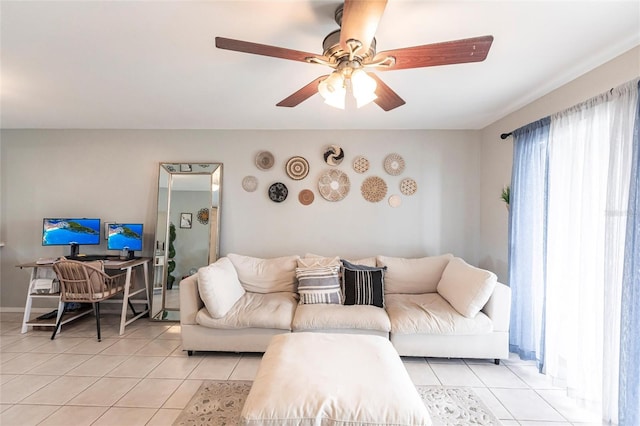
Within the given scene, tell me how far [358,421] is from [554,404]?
176 centimetres

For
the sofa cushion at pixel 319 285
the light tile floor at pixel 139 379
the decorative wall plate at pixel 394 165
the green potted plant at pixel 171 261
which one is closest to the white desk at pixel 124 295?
the light tile floor at pixel 139 379

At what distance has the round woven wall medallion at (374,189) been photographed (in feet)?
11.9

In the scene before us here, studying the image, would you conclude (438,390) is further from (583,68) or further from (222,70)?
(222,70)

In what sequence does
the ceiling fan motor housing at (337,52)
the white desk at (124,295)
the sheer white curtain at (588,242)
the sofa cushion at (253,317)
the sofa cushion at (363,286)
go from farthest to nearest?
the white desk at (124,295), the sofa cushion at (363,286), the sofa cushion at (253,317), the sheer white curtain at (588,242), the ceiling fan motor housing at (337,52)

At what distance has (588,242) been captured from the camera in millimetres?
2004

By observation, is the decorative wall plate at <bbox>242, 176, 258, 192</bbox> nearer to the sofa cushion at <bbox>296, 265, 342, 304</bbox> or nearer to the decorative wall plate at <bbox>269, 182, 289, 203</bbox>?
the decorative wall plate at <bbox>269, 182, 289, 203</bbox>

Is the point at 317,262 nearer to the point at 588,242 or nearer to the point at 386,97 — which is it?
the point at 386,97

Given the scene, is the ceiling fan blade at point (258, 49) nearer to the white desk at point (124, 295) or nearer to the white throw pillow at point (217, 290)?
the white throw pillow at point (217, 290)

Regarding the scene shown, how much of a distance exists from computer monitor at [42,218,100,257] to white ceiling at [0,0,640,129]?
4.09 feet

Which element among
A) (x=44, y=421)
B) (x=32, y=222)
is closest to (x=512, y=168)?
(x=44, y=421)

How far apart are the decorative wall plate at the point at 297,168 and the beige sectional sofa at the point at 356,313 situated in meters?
1.26

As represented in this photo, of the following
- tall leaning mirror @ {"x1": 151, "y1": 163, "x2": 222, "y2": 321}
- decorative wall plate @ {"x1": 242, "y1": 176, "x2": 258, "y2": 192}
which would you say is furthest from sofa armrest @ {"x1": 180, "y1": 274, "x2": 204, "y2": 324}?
decorative wall plate @ {"x1": 242, "y1": 176, "x2": 258, "y2": 192}

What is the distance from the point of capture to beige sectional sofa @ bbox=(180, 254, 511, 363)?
2547mm

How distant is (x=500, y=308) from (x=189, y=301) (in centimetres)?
283
